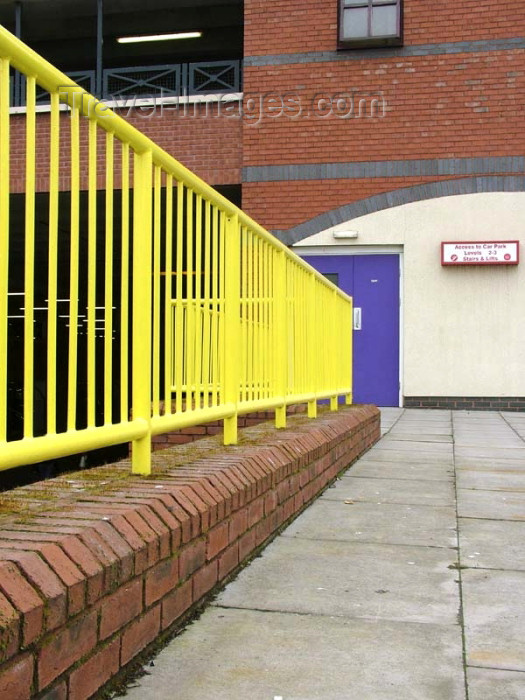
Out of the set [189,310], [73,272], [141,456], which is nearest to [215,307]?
[189,310]

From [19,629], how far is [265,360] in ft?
11.8

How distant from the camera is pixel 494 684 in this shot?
7.70ft

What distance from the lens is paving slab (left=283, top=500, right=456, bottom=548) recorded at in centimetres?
422

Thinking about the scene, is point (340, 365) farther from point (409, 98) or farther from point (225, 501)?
point (409, 98)

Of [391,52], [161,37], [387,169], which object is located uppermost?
[161,37]

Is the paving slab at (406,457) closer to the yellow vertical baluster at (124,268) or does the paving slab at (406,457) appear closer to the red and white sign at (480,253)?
the yellow vertical baluster at (124,268)

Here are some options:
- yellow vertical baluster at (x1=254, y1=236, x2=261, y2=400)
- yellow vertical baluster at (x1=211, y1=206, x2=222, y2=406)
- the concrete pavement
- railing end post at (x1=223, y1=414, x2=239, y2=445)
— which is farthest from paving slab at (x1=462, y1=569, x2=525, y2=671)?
yellow vertical baluster at (x1=254, y1=236, x2=261, y2=400)

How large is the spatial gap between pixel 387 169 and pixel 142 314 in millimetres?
11513

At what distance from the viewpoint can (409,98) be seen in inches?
546

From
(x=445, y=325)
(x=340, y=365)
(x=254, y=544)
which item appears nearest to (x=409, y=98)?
(x=445, y=325)

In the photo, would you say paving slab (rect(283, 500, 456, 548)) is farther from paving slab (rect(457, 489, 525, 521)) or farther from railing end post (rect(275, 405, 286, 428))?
railing end post (rect(275, 405, 286, 428))

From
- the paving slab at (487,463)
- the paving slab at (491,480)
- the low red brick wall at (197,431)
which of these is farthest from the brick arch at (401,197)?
the paving slab at (491,480)

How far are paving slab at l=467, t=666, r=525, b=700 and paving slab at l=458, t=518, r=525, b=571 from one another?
1.27m

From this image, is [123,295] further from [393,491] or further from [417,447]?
[417,447]
